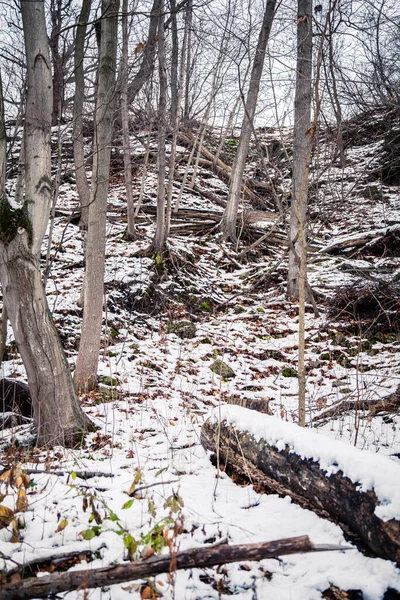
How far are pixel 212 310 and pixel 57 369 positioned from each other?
17.7 feet

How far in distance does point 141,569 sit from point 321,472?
1.25 metres

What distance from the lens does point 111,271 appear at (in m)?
8.68

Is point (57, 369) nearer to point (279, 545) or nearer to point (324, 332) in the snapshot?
point (279, 545)

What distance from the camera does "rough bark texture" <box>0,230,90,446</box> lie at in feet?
11.5

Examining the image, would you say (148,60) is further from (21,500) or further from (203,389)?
(21,500)

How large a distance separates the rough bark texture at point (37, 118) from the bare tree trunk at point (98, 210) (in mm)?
1483

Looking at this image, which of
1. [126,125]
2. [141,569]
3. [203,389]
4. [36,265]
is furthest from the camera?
[126,125]

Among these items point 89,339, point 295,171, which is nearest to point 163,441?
point 89,339

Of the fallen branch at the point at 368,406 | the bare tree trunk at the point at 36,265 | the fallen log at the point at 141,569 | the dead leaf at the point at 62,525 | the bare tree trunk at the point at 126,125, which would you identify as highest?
the bare tree trunk at the point at 126,125

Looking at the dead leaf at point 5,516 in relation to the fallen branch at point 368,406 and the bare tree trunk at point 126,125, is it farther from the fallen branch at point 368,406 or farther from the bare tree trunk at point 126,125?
the bare tree trunk at point 126,125

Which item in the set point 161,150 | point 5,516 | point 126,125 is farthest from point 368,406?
point 126,125

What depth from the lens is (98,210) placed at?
17.9 feet

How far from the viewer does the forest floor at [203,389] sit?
2.04 metres

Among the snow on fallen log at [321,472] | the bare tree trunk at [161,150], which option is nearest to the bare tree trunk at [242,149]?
the bare tree trunk at [161,150]
